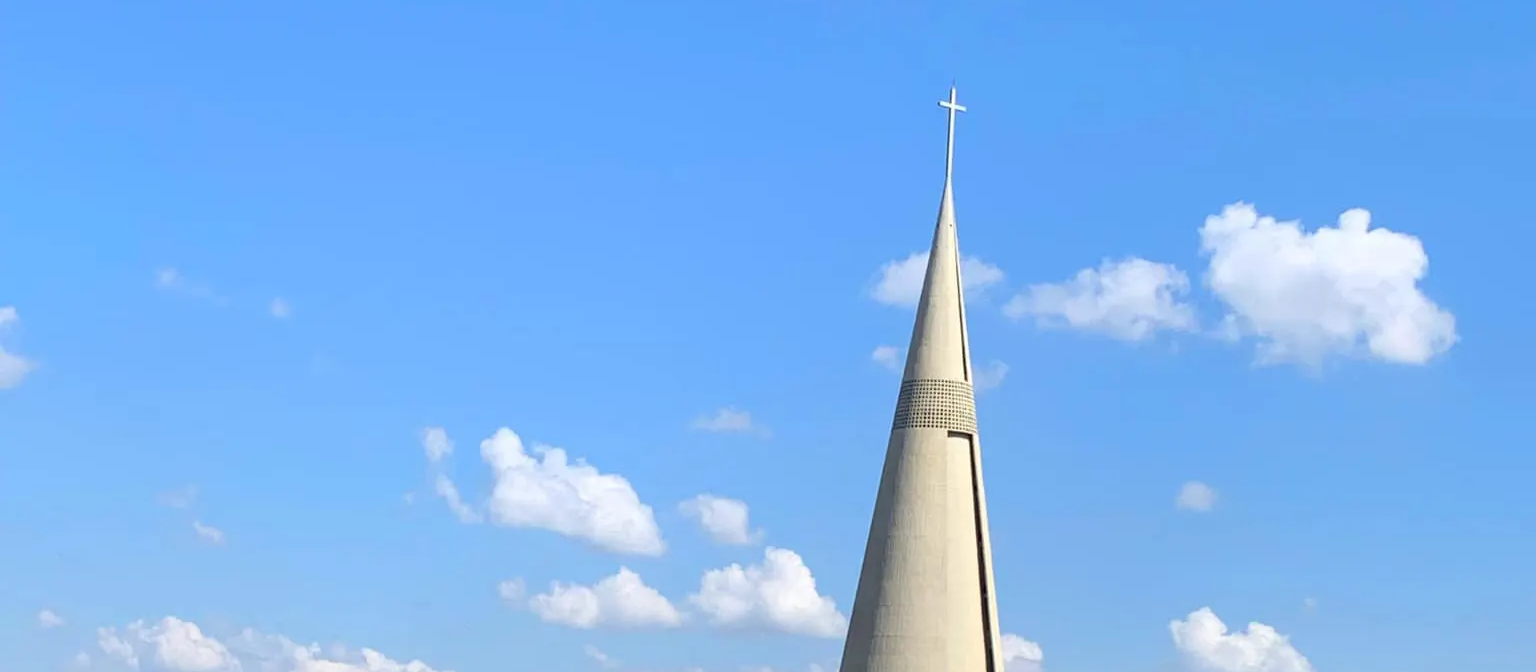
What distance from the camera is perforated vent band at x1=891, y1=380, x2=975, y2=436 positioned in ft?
180

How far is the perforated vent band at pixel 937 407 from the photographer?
54938 millimetres

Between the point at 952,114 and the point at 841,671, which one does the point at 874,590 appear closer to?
the point at 841,671

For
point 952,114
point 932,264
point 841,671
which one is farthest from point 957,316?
point 841,671

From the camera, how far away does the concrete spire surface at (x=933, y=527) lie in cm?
5300

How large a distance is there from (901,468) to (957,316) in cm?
407

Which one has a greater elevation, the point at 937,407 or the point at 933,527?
the point at 937,407

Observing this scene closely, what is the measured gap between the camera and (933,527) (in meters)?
53.8

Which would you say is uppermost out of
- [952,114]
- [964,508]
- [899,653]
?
[952,114]

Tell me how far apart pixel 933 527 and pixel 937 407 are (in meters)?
2.99

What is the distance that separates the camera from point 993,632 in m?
53.5

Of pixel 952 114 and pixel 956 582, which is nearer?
pixel 956 582

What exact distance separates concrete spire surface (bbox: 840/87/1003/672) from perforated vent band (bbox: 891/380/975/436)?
0.02 m

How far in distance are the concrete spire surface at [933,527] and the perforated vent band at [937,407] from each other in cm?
2

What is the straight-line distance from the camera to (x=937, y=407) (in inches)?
2164
